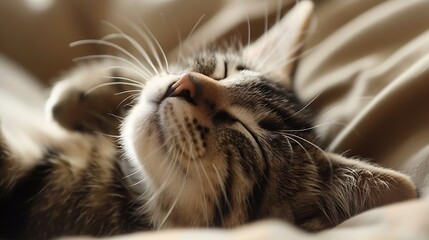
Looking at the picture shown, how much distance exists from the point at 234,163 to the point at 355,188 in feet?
0.66

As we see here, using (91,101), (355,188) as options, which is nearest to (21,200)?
(91,101)

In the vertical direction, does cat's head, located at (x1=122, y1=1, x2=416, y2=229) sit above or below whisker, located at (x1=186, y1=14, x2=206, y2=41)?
below

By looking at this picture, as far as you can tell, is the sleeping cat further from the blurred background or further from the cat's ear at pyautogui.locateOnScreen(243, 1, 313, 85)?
the blurred background

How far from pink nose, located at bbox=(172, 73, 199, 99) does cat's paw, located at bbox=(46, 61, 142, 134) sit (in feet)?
0.62

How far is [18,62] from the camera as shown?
129cm

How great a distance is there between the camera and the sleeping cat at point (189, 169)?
32.6 inches

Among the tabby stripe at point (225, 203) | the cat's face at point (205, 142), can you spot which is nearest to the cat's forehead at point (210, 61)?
the cat's face at point (205, 142)

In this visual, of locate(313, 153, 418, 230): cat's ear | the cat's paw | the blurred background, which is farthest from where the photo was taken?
the blurred background

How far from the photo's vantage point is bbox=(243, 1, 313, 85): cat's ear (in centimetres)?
117

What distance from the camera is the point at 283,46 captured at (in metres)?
1.21

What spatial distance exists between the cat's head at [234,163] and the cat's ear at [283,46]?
0.21 m

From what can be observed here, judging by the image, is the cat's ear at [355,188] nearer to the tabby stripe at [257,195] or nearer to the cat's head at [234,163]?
the cat's head at [234,163]

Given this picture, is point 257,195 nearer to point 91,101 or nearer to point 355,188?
point 355,188

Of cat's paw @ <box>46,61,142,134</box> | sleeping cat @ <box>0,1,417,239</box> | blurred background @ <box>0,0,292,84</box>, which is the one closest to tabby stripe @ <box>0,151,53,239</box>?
sleeping cat @ <box>0,1,417,239</box>
